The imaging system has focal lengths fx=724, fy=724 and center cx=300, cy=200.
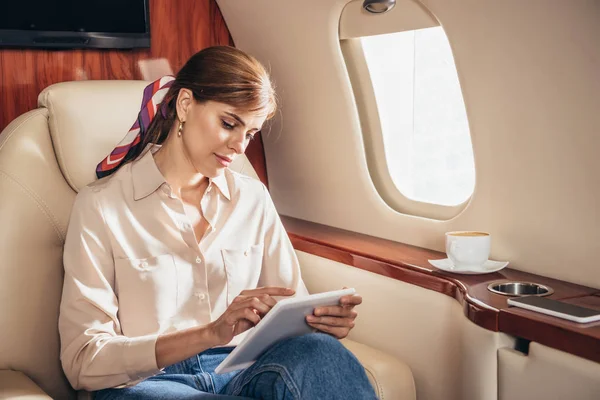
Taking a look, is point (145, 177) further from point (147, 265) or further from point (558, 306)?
point (558, 306)

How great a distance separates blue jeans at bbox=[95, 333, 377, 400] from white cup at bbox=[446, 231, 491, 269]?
0.42 m

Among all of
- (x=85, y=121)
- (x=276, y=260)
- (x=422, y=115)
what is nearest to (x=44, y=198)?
(x=85, y=121)

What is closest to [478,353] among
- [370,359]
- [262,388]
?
[370,359]

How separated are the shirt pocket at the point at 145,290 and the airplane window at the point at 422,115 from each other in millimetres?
822

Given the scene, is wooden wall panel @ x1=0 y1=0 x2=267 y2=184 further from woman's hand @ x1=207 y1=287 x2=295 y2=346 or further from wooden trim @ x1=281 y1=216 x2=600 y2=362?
woman's hand @ x1=207 y1=287 x2=295 y2=346

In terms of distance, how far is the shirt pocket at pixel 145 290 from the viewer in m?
1.53

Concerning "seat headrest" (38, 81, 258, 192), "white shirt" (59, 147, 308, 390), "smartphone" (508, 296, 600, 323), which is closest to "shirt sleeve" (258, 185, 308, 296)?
"white shirt" (59, 147, 308, 390)

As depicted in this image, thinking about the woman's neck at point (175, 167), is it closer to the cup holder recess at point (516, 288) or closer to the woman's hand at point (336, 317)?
the woman's hand at point (336, 317)

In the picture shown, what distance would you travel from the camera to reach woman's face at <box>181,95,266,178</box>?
5.25 ft

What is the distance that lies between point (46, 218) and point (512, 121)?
1.08m

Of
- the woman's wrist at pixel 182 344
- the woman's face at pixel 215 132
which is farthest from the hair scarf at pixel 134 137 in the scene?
the woman's wrist at pixel 182 344

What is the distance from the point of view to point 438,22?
1765 millimetres

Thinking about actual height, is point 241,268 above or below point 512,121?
below

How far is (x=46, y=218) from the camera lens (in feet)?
5.38
